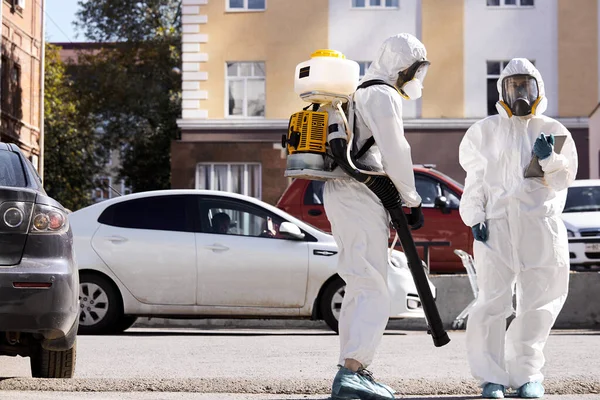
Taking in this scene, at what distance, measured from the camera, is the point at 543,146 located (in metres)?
6.98

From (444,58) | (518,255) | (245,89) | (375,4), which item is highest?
(375,4)

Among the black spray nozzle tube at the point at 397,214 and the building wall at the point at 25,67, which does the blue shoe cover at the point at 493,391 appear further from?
the building wall at the point at 25,67

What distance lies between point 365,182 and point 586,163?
2671 centimetres

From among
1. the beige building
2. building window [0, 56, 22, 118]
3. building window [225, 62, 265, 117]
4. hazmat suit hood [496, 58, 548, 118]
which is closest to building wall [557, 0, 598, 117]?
the beige building

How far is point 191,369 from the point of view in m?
8.76

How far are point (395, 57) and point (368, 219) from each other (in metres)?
0.86

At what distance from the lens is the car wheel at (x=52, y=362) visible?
7715 mm

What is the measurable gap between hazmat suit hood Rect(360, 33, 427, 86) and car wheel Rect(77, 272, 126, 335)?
652 centimetres

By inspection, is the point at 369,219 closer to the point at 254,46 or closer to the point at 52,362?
the point at 52,362

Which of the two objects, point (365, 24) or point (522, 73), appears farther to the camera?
point (365, 24)

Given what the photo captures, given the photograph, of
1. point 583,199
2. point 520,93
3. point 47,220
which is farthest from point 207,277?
point 583,199

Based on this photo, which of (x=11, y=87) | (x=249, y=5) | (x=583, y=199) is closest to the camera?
(x=583, y=199)

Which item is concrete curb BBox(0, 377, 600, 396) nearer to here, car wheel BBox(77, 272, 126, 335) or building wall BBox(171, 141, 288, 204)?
car wheel BBox(77, 272, 126, 335)

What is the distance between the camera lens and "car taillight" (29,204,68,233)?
707 cm
